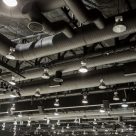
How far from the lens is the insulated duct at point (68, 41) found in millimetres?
5746

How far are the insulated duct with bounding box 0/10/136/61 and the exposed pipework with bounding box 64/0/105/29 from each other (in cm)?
23

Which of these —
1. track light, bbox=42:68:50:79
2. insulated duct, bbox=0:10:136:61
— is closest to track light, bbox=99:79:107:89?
track light, bbox=42:68:50:79

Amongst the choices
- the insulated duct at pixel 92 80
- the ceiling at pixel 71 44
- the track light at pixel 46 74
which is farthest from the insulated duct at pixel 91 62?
the insulated duct at pixel 92 80

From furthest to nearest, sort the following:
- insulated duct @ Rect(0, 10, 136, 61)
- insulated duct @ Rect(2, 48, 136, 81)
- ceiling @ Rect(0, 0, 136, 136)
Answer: insulated duct @ Rect(2, 48, 136, 81), insulated duct @ Rect(0, 10, 136, 61), ceiling @ Rect(0, 0, 136, 136)

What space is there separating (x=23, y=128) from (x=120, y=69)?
63.5 ft

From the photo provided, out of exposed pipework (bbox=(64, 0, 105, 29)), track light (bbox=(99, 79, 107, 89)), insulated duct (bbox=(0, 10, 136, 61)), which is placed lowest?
track light (bbox=(99, 79, 107, 89))

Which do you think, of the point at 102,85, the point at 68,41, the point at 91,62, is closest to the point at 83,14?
the point at 68,41

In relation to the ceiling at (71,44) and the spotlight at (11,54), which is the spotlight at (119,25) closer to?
the ceiling at (71,44)

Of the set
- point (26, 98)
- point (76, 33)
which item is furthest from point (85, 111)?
point (76, 33)

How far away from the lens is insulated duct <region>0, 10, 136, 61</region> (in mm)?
5746

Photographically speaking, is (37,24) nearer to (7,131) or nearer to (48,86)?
(48,86)

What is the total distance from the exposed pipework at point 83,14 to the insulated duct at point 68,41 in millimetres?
235

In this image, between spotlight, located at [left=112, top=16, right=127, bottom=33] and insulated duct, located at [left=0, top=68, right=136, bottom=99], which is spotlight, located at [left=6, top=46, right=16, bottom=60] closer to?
insulated duct, located at [left=0, top=68, right=136, bottom=99]

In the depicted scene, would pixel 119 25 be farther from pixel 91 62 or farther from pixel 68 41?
pixel 91 62
